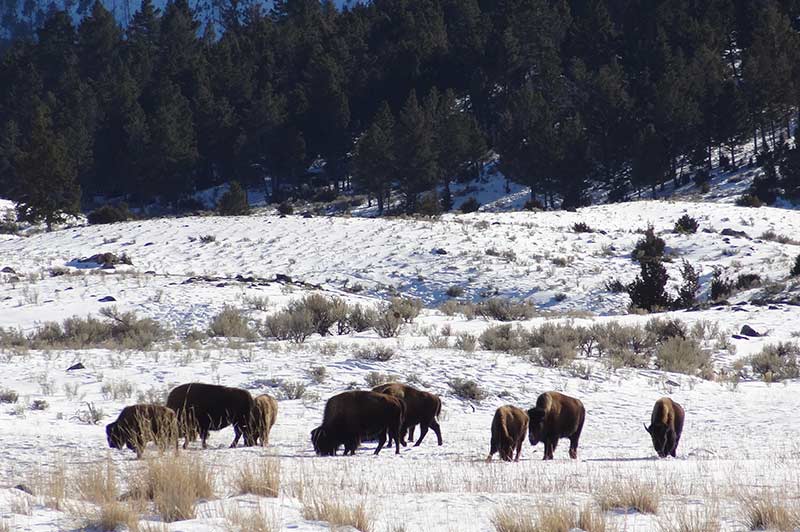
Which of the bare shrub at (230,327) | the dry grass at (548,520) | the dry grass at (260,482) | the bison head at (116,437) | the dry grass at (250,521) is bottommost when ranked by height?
the dry grass at (548,520)

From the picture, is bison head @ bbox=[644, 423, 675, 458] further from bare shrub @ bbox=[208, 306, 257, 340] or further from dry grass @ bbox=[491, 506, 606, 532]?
bare shrub @ bbox=[208, 306, 257, 340]

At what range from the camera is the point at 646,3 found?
270 feet

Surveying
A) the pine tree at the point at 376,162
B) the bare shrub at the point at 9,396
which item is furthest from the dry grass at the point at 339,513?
the pine tree at the point at 376,162

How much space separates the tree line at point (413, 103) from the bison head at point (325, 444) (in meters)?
44.0

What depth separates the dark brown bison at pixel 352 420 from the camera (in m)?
9.08

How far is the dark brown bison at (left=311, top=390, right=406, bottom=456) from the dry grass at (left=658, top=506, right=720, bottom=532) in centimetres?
345

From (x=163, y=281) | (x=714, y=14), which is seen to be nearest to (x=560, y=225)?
(x=163, y=281)

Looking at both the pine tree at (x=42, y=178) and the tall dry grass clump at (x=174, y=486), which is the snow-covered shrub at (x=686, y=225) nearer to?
the tall dry grass clump at (x=174, y=486)

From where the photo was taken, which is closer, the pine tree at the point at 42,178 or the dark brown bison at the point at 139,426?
the dark brown bison at the point at 139,426

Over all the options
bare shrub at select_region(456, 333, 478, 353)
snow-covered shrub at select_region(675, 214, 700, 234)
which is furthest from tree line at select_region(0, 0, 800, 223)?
bare shrub at select_region(456, 333, 478, 353)

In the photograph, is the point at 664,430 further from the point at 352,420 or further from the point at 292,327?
the point at 292,327

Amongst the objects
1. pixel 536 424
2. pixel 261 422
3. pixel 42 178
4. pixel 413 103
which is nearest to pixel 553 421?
pixel 536 424

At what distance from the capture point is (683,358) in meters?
16.3

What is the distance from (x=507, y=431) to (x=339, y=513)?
3.45 m
